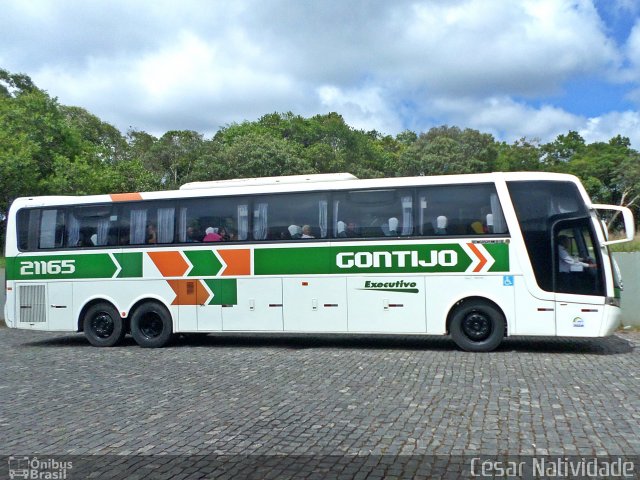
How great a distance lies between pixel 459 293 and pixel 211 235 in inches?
205

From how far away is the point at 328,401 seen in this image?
861 cm

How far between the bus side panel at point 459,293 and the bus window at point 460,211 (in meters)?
0.87

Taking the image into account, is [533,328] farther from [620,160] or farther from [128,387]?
[620,160]

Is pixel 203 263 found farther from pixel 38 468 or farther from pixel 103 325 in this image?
pixel 38 468

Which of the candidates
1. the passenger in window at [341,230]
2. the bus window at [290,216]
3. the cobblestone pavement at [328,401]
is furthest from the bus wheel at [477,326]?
the bus window at [290,216]

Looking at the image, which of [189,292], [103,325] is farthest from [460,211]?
[103,325]

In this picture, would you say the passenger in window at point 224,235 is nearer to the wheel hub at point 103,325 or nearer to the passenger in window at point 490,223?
the wheel hub at point 103,325

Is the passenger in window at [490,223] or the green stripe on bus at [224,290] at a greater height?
the passenger in window at [490,223]

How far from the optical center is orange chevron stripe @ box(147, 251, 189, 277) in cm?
1470

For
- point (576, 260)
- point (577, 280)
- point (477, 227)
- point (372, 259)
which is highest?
point (477, 227)

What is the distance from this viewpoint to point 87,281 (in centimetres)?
1534

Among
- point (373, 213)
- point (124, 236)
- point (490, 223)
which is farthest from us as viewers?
point (124, 236)

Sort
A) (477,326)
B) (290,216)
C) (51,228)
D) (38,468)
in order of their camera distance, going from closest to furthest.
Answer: (38,468) → (477,326) → (290,216) → (51,228)

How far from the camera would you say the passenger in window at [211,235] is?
14.5 meters
